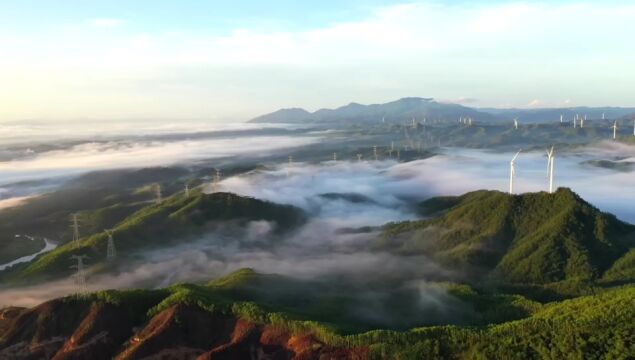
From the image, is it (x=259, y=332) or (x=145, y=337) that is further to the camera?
(x=145, y=337)

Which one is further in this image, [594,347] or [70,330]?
[70,330]

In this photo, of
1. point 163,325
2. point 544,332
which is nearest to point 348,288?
point 163,325

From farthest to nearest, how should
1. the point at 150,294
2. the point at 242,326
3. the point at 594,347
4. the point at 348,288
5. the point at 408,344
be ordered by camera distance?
the point at 348,288 < the point at 150,294 < the point at 242,326 < the point at 408,344 < the point at 594,347

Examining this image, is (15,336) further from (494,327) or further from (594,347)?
(594,347)

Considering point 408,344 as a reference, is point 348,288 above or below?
below

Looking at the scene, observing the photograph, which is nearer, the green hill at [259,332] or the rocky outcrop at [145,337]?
the green hill at [259,332]

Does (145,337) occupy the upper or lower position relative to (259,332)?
lower

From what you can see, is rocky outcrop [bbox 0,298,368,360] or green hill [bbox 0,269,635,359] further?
rocky outcrop [bbox 0,298,368,360]

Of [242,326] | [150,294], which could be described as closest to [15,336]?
[150,294]

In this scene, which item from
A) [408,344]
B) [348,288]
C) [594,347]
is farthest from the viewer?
[348,288]

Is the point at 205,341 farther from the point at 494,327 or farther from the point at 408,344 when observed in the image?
the point at 494,327
